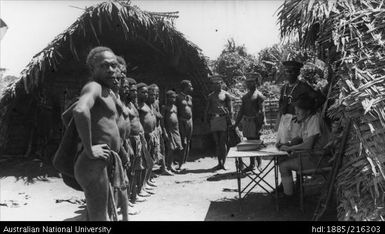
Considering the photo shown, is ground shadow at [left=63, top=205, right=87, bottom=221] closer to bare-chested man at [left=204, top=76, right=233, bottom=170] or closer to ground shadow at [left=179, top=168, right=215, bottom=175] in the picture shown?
ground shadow at [left=179, top=168, right=215, bottom=175]

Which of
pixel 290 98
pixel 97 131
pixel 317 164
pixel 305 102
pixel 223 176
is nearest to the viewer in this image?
pixel 97 131

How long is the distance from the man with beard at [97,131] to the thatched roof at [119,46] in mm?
5453

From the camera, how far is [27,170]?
8.36 meters

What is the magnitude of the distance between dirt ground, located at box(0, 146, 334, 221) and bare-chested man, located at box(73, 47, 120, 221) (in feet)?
6.85

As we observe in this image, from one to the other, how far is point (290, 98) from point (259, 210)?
69.0 inches

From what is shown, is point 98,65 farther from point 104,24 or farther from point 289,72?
point 104,24

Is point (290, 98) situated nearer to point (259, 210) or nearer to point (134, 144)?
point (259, 210)

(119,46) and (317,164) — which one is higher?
(119,46)

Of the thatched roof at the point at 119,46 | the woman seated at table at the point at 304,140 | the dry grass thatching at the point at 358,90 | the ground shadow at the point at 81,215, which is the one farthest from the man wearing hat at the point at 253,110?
the ground shadow at the point at 81,215

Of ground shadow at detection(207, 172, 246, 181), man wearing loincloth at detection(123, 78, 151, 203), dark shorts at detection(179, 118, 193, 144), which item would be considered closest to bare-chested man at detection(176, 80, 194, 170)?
dark shorts at detection(179, 118, 193, 144)

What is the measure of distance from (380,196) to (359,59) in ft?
5.03

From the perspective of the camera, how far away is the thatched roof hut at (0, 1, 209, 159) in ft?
29.0

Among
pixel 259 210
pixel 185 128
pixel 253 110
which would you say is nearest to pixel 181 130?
pixel 185 128
